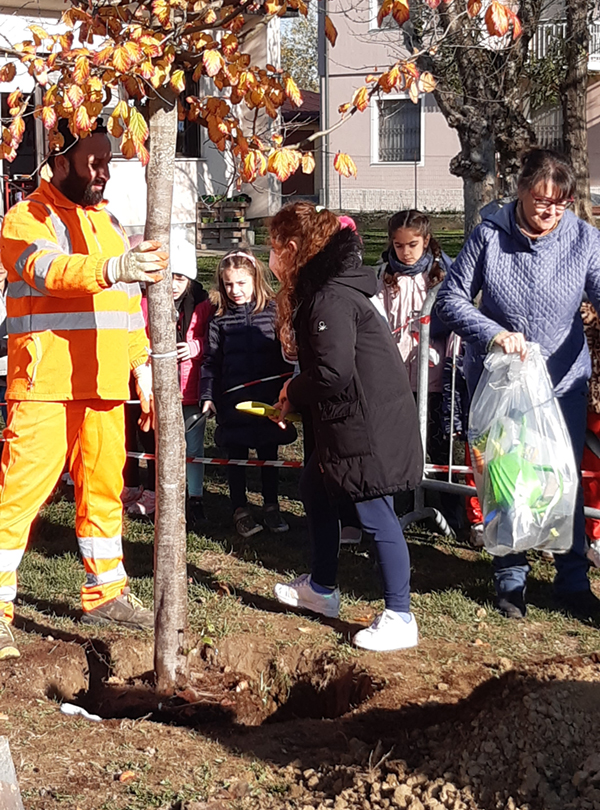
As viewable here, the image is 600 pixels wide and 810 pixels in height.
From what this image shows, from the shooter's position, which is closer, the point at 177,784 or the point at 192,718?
the point at 177,784

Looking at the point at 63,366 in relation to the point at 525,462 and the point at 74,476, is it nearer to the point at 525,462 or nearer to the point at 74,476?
the point at 74,476

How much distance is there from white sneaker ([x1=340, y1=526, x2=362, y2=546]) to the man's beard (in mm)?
2543

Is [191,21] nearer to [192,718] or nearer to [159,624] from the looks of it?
[159,624]

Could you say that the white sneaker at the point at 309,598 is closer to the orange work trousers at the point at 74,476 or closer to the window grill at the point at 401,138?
the orange work trousers at the point at 74,476

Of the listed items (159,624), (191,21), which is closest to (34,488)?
(159,624)

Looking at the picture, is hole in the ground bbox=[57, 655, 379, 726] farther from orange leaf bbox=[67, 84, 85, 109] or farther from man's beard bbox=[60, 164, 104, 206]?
orange leaf bbox=[67, 84, 85, 109]

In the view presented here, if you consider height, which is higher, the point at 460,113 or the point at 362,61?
the point at 362,61

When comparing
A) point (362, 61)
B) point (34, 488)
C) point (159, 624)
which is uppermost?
point (362, 61)

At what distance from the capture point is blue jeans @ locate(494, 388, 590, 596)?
16.0 feet

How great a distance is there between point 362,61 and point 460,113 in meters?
19.7

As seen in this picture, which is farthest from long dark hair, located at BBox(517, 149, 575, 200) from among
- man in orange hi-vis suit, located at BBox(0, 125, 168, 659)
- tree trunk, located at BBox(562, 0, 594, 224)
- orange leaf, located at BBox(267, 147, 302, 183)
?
tree trunk, located at BBox(562, 0, 594, 224)

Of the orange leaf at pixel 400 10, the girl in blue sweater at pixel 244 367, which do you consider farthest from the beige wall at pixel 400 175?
the orange leaf at pixel 400 10

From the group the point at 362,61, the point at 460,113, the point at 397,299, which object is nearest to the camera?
the point at 397,299

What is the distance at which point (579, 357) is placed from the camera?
477 cm
